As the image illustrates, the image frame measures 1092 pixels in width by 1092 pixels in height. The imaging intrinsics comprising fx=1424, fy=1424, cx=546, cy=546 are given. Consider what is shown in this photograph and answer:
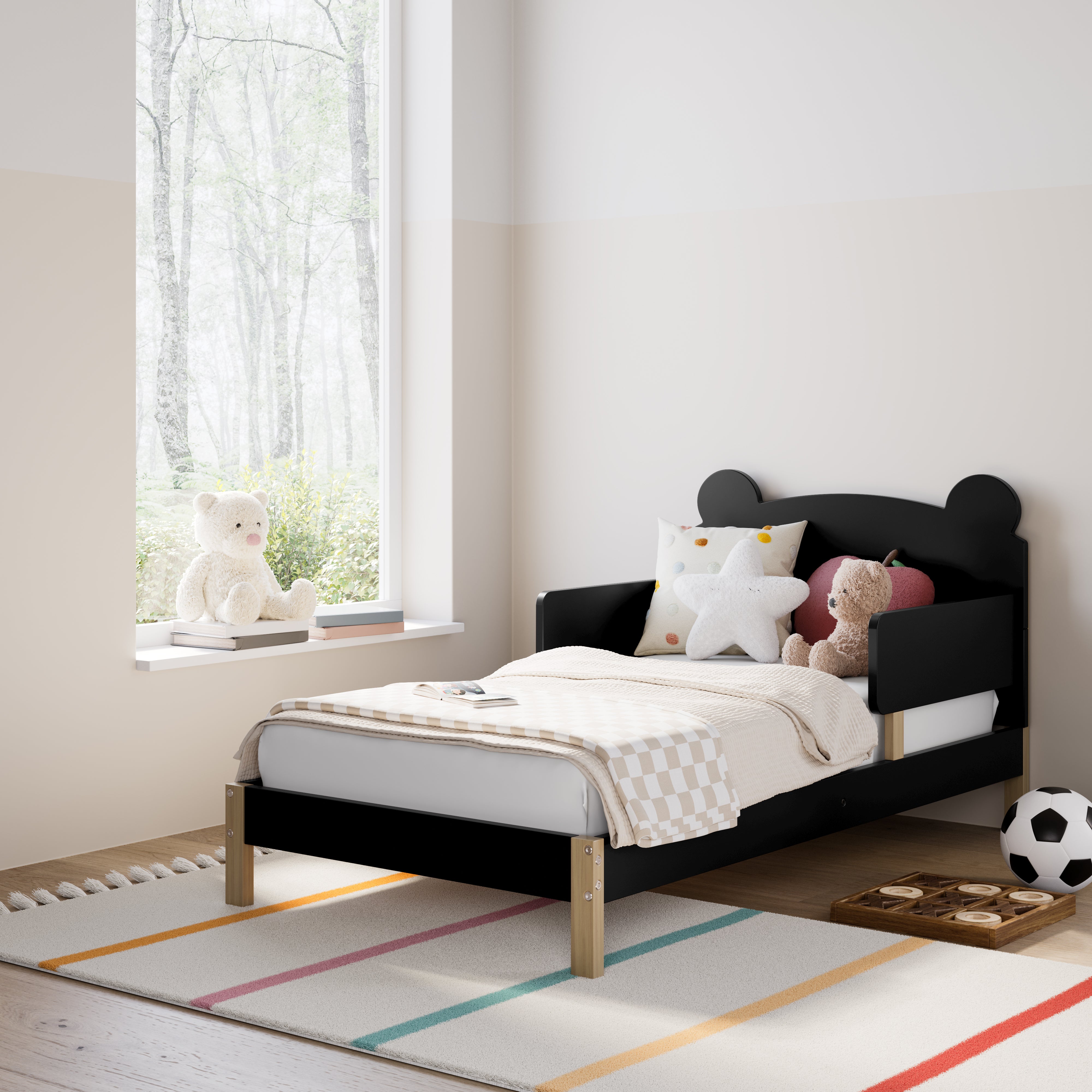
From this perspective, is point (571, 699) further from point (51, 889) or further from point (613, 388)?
point (613, 388)

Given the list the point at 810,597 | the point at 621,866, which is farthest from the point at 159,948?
the point at 810,597

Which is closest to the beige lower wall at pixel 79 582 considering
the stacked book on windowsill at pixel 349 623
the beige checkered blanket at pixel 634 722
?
the stacked book on windowsill at pixel 349 623

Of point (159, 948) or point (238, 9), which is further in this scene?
point (238, 9)

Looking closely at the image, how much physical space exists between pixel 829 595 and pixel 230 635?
66.1 inches

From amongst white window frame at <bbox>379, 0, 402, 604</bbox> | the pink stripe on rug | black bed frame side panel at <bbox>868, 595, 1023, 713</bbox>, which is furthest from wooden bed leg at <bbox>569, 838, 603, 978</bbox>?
white window frame at <bbox>379, 0, 402, 604</bbox>

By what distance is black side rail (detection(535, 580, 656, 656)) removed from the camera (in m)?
4.03

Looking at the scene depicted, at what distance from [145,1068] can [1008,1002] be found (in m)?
1.50

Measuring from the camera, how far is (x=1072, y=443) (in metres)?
3.90

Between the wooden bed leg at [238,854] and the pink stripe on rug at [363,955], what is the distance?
1.42 ft

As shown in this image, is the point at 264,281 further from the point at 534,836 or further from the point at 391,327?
the point at 534,836

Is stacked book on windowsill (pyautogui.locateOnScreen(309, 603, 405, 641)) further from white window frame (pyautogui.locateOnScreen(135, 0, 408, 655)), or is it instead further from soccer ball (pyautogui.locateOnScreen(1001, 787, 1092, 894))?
soccer ball (pyautogui.locateOnScreen(1001, 787, 1092, 894))

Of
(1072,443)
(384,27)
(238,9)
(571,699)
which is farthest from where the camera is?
(384,27)

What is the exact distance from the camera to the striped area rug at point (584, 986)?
7.52ft

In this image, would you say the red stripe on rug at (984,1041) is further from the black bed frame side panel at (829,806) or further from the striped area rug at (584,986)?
the black bed frame side panel at (829,806)
